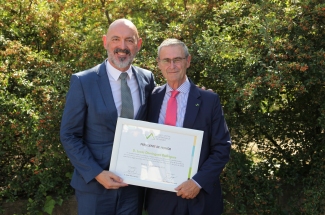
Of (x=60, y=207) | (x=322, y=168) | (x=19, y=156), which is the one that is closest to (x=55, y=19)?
(x=19, y=156)

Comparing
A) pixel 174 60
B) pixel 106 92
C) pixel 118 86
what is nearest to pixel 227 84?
pixel 174 60

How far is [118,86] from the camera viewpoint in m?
4.38

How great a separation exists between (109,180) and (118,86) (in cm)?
78

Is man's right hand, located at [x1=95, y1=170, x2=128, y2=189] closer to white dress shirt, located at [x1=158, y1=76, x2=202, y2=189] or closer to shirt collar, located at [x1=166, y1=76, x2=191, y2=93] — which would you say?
white dress shirt, located at [x1=158, y1=76, x2=202, y2=189]

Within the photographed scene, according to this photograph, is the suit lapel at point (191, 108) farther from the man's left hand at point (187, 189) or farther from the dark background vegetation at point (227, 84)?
the dark background vegetation at point (227, 84)

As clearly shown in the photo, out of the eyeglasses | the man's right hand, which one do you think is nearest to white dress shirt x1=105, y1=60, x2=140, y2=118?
the eyeglasses

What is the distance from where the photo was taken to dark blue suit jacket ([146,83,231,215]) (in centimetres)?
429

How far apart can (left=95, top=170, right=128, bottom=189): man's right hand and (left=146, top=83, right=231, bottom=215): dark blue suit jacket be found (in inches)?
15.7

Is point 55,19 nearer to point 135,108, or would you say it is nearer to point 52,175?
point 52,175

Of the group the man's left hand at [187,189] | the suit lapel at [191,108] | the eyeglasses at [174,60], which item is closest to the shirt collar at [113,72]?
the eyeglasses at [174,60]

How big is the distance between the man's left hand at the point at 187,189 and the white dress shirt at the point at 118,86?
704 millimetres

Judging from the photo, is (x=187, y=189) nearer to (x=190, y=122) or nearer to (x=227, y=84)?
(x=190, y=122)

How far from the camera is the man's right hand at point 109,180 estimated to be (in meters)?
4.11

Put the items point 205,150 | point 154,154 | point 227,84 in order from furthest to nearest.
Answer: point 227,84, point 205,150, point 154,154
